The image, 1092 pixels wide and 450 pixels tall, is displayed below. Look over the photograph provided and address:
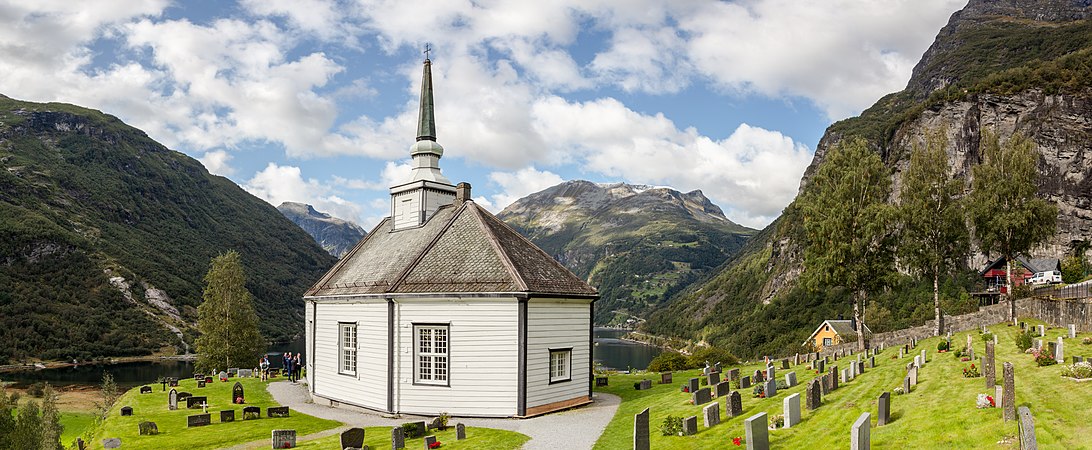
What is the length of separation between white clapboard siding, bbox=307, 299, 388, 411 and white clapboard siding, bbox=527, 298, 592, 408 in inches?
256

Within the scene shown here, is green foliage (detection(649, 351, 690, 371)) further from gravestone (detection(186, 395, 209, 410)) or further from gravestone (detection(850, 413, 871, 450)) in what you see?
gravestone (detection(850, 413, 871, 450))

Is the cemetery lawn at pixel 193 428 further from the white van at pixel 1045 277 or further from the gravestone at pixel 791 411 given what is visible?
the white van at pixel 1045 277

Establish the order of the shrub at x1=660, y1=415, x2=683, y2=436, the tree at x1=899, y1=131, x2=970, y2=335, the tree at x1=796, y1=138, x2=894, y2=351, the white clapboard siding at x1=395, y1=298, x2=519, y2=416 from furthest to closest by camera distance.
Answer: the tree at x1=899, y1=131, x2=970, y2=335
the tree at x1=796, y1=138, x2=894, y2=351
the white clapboard siding at x1=395, y1=298, x2=519, y2=416
the shrub at x1=660, y1=415, x2=683, y2=436

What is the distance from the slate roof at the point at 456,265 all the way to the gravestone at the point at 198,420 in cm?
757

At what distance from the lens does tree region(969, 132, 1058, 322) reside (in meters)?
45.9

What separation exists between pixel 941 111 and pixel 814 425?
5779 inches

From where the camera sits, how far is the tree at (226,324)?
201 ft

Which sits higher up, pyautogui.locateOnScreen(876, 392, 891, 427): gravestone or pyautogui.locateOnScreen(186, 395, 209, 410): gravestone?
pyautogui.locateOnScreen(876, 392, 891, 427): gravestone

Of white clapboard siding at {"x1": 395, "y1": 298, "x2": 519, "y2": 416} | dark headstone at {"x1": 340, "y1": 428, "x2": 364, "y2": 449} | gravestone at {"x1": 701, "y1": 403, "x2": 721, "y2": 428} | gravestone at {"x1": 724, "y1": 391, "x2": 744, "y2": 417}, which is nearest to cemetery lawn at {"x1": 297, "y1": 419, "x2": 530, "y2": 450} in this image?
dark headstone at {"x1": 340, "y1": 428, "x2": 364, "y2": 449}

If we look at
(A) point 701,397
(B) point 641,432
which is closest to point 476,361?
(A) point 701,397

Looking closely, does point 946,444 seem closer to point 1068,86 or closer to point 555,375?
point 555,375

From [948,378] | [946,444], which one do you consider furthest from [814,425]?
[948,378]

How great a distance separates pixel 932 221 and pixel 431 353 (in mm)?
37287

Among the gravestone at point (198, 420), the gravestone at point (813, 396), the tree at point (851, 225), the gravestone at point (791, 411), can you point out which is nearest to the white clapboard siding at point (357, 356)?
the gravestone at point (198, 420)
